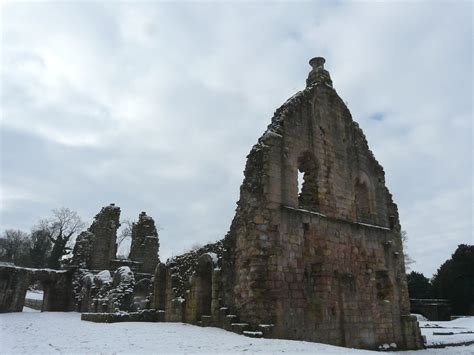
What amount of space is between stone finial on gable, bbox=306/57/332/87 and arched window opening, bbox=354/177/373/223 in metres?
3.89

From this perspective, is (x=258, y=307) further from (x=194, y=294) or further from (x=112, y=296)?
(x=112, y=296)

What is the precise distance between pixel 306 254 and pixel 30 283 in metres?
19.7

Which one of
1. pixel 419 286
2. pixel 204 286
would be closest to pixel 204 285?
pixel 204 286

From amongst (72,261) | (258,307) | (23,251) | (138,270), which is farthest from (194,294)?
(23,251)

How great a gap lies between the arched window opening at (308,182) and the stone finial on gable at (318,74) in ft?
10.5

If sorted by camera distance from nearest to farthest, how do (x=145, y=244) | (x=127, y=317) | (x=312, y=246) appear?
(x=312, y=246) < (x=127, y=317) < (x=145, y=244)

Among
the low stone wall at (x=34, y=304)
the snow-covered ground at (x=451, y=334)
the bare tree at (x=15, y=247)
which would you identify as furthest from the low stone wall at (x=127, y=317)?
the bare tree at (x=15, y=247)

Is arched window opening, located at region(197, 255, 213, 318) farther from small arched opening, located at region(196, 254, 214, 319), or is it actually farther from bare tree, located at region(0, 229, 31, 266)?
bare tree, located at region(0, 229, 31, 266)

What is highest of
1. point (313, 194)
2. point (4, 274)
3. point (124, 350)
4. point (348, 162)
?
point (348, 162)

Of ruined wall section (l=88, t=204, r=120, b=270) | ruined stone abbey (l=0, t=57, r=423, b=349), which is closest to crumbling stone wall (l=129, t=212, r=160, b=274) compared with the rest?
ruined wall section (l=88, t=204, r=120, b=270)

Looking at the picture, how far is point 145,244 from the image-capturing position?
26672 mm

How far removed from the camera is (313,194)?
1273cm

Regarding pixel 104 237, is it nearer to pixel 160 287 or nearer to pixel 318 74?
pixel 160 287

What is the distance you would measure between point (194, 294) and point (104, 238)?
1496 centimetres
